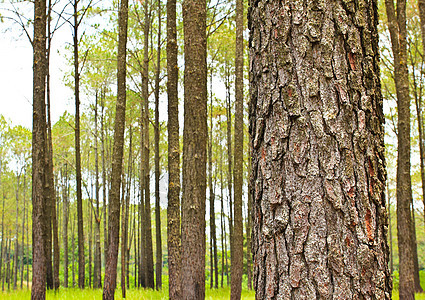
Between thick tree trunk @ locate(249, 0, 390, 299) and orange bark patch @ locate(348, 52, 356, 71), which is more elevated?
orange bark patch @ locate(348, 52, 356, 71)

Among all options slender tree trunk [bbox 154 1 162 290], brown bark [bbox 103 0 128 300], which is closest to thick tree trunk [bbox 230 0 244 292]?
brown bark [bbox 103 0 128 300]

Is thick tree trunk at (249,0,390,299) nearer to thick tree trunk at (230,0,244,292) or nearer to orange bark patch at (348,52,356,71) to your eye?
orange bark patch at (348,52,356,71)

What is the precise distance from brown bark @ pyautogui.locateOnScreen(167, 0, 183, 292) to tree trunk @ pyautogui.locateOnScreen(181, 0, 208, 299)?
54cm

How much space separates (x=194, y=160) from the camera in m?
5.16

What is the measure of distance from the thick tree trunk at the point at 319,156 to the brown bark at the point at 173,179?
452 cm

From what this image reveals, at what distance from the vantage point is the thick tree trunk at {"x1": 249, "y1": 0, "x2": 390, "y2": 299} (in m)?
1.24

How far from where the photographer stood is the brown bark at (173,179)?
5762 mm

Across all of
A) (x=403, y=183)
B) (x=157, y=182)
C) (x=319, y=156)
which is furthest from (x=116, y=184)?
(x=319, y=156)

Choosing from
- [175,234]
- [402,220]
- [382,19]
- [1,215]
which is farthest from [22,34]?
[1,215]

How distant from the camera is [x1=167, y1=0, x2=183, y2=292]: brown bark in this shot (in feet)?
18.9

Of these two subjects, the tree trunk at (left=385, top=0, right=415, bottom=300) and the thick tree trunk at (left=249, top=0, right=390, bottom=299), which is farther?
the tree trunk at (left=385, top=0, right=415, bottom=300)

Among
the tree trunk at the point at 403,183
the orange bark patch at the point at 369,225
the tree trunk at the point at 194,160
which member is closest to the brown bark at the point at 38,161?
the tree trunk at the point at 194,160

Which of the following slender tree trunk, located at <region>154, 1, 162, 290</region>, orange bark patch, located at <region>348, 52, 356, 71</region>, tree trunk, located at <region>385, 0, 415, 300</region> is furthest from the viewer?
slender tree trunk, located at <region>154, 1, 162, 290</region>

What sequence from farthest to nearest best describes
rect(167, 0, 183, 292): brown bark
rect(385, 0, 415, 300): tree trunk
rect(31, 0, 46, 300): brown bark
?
rect(385, 0, 415, 300): tree trunk
rect(31, 0, 46, 300): brown bark
rect(167, 0, 183, 292): brown bark
